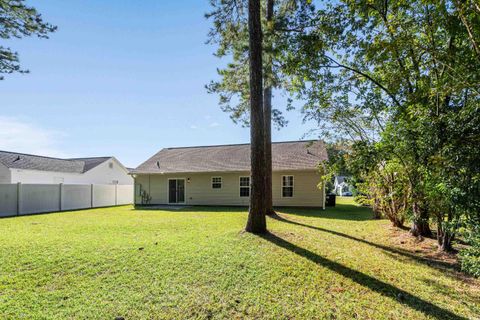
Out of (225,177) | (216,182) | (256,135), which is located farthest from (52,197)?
(256,135)

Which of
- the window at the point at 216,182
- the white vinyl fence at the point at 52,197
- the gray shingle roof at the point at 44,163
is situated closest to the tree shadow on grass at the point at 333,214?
the window at the point at 216,182

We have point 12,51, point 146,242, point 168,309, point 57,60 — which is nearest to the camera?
point 168,309

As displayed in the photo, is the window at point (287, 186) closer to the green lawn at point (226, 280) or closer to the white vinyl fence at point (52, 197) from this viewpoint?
the green lawn at point (226, 280)

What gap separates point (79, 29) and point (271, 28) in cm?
705

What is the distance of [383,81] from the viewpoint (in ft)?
22.3

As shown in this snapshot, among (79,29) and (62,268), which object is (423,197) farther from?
(79,29)

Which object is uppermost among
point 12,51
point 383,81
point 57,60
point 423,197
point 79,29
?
point 79,29

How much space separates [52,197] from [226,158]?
35.8 feet

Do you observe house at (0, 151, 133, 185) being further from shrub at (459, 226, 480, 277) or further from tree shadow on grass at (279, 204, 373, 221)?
shrub at (459, 226, 480, 277)

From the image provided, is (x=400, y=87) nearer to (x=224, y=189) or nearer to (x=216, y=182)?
(x=224, y=189)

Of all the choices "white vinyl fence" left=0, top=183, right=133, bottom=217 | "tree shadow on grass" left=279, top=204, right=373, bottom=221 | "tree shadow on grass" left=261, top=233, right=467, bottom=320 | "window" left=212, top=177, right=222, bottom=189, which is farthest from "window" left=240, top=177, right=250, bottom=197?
"tree shadow on grass" left=261, top=233, right=467, bottom=320

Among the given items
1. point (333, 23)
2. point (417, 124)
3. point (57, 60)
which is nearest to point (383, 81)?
point (333, 23)

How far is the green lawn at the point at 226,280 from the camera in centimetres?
320

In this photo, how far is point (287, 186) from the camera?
15883 millimetres
